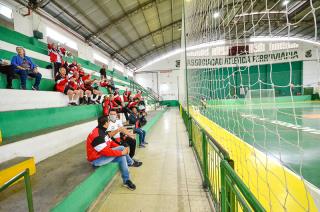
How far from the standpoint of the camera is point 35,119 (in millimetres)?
3145

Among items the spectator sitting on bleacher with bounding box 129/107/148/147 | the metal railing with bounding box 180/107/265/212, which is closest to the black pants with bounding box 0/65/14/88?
the spectator sitting on bleacher with bounding box 129/107/148/147

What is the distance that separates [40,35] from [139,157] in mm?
6948

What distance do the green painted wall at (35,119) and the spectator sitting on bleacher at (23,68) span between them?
0.97 m

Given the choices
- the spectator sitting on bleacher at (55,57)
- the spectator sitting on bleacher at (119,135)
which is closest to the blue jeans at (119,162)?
the spectator sitting on bleacher at (119,135)

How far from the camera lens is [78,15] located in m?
9.67

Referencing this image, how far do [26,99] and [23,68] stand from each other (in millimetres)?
872

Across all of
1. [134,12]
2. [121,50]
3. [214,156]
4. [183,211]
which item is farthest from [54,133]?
[121,50]

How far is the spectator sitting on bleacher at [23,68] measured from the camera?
150 inches

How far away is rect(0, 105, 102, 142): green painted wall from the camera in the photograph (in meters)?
2.67

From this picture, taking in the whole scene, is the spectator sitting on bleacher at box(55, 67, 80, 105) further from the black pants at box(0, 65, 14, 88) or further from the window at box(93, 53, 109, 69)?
the window at box(93, 53, 109, 69)

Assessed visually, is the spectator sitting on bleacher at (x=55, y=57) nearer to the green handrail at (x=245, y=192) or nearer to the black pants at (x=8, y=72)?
the black pants at (x=8, y=72)

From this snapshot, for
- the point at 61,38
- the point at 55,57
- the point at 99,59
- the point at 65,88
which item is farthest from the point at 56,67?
the point at 99,59

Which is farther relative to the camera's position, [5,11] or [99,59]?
[99,59]

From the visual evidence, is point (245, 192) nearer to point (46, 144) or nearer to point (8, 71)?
point (46, 144)
